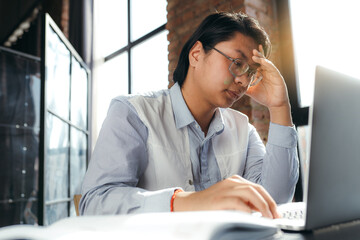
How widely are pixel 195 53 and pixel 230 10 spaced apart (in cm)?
114

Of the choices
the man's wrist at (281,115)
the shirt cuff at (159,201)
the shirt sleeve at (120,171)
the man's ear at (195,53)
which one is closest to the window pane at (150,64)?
the man's ear at (195,53)

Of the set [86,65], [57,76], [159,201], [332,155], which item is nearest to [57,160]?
[57,76]

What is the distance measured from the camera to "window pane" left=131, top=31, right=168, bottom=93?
327 centimetres

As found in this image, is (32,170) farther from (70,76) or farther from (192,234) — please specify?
(192,234)

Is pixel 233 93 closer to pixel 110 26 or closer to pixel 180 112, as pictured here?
pixel 180 112

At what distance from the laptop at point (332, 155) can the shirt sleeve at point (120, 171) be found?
11.1 inches

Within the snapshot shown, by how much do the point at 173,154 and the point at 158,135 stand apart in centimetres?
8

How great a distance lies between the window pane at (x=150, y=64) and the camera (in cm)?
327

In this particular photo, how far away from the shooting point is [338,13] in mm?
2025

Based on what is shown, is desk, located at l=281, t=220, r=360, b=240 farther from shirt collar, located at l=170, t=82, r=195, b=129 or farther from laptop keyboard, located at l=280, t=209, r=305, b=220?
shirt collar, located at l=170, t=82, r=195, b=129

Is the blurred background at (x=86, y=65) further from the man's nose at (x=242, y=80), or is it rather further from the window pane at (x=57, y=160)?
the man's nose at (x=242, y=80)

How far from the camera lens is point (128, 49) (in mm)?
3791

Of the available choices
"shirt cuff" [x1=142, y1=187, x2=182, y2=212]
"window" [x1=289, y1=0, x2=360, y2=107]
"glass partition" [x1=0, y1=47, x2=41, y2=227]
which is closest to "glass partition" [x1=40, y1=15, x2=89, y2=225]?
"glass partition" [x1=0, y1=47, x2=41, y2=227]

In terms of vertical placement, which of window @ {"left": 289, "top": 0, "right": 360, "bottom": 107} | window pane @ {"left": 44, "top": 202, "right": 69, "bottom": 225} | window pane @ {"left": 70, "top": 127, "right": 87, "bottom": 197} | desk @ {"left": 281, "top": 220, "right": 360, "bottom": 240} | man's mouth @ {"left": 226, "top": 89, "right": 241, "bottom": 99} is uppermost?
window @ {"left": 289, "top": 0, "right": 360, "bottom": 107}
